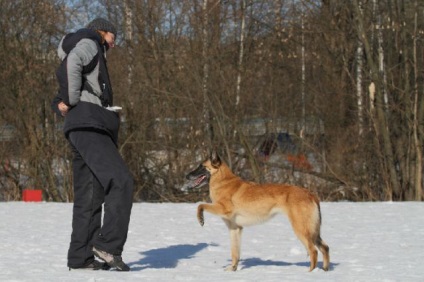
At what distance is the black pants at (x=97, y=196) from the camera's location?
556 centimetres

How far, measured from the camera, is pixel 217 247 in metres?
7.49

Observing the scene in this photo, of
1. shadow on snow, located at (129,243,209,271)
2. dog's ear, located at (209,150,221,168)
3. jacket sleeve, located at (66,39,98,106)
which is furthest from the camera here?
dog's ear, located at (209,150,221,168)

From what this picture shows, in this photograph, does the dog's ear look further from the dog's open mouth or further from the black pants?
the black pants

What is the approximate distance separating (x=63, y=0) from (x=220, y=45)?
376cm

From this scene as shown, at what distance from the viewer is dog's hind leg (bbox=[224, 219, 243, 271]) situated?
20.1 ft

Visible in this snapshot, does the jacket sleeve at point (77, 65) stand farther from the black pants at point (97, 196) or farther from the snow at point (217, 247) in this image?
the snow at point (217, 247)

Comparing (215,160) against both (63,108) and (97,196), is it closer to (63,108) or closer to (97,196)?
(97,196)

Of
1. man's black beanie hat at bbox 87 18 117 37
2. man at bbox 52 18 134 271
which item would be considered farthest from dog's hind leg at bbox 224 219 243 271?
man's black beanie hat at bbox 87 18 117 37

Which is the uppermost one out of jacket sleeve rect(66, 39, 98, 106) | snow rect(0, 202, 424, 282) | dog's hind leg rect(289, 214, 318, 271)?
jacket sleeve rect(66, 39, 98, 106)

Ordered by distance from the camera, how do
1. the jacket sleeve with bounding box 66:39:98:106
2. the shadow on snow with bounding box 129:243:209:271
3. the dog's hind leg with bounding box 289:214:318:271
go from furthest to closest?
the shadow on snow with bounding box 129:243:209:271
the dog's hind leg with bounding box 289:214:318:271
the jacket sleeve with bounding box 66:39:98:106

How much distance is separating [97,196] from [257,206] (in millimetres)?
1325

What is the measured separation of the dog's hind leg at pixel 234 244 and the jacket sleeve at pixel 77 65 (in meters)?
1.77

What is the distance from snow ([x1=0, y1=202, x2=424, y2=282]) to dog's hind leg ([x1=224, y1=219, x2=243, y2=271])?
76 mm

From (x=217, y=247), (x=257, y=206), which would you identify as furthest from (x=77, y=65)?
(x=217, y=247)
